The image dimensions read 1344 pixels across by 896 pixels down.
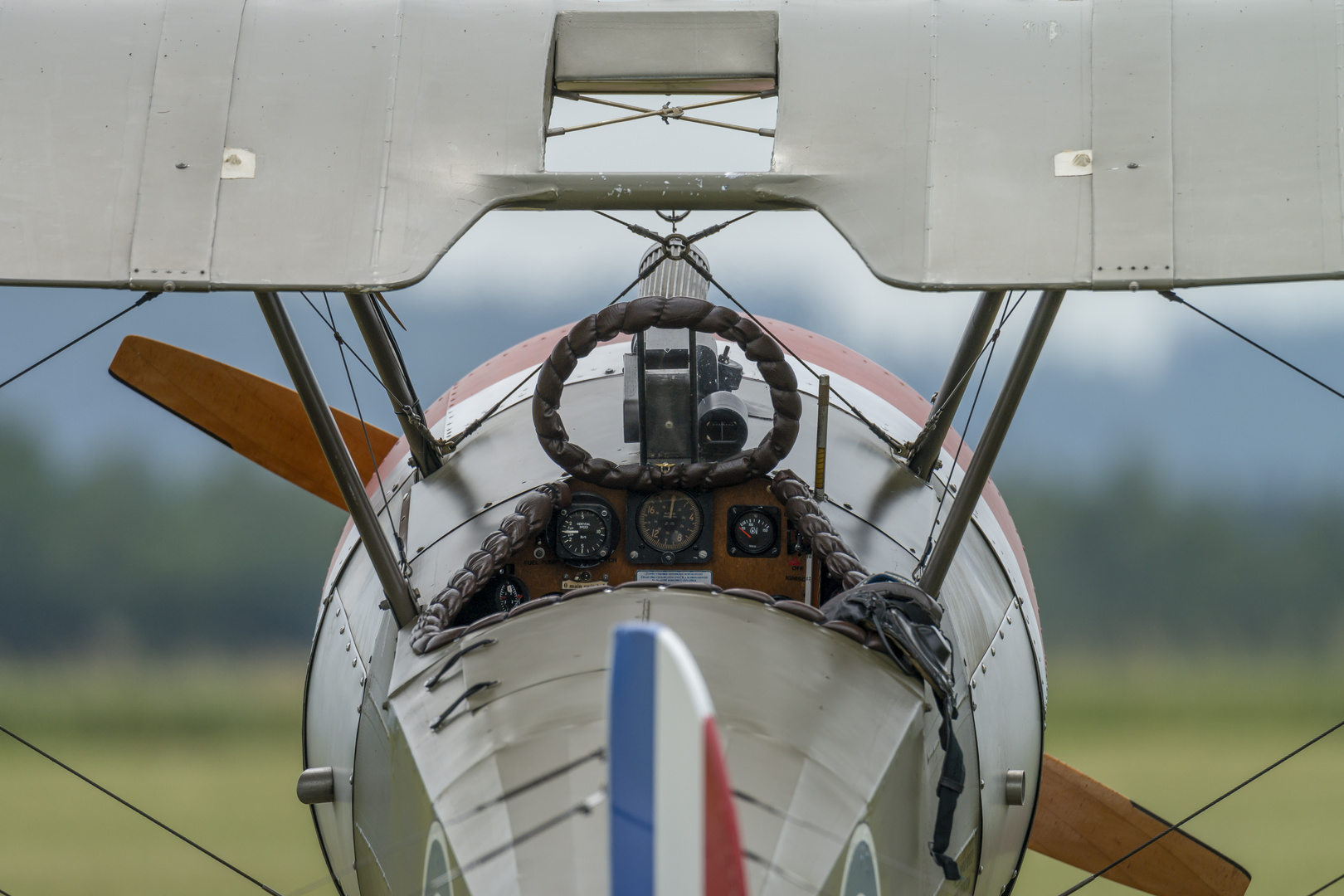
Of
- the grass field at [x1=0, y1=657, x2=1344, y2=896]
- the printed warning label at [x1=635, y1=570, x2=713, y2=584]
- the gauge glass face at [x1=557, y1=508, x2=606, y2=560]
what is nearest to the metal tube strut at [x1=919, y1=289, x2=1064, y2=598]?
the printed warning label at [x1=635, y1=570, x2=713, y2=584]

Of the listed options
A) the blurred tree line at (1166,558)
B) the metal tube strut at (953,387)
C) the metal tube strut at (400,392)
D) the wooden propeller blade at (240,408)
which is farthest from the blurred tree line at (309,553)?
the metal tube strut at (953,387)

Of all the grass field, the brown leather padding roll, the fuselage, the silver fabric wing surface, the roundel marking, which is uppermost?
the silver fabric wing surface

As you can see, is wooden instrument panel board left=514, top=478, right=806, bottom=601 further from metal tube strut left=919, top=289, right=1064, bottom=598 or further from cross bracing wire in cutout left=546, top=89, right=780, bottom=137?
cross bracing wire in cutout left=546, top=89, right=780, bottom=137

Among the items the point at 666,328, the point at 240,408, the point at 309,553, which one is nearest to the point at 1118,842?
the point at 666,328

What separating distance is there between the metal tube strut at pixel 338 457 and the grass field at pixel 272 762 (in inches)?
365

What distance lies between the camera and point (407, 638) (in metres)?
5.63

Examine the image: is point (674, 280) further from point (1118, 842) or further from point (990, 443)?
point (1118, 842)

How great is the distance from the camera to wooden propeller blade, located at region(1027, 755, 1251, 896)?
26.3 ft

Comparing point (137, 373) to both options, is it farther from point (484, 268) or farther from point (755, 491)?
point (484, 268)

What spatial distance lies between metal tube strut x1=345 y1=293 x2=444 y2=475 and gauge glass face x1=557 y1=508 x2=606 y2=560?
3.25 ft

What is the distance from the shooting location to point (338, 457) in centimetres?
551

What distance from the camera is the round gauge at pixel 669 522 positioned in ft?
20.3

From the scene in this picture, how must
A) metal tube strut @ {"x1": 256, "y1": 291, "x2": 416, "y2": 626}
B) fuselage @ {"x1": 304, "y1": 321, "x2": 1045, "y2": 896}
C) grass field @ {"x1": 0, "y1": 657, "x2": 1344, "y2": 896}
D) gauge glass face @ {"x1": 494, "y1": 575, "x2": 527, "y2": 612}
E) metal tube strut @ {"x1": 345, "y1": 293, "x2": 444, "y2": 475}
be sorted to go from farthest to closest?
grass field @ {"x1": 0, "y1": 657, "x2": 1344, "y2": 896} < metal tube strut @ {"x1": 345, "y1": 293, "x2": 444, "y2": 475} < gauge glass face @ {"x1": 494, "y1": 575, "x2": 527, "y2": 612} < metal tube strut @ {"x1": 256, "y1": 291, "x2": 416, "y2": 626} < fuselage @ {"x1": 304, "y1": 321, "x2": 1045, "y2": 896}

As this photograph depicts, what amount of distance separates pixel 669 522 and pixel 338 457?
4.61 feet
